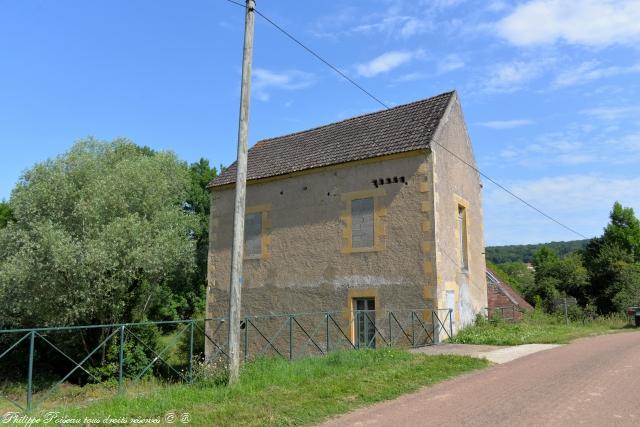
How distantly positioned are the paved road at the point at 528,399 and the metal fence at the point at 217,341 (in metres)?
3.91

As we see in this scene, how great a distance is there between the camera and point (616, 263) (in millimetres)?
31656

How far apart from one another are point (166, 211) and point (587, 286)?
2684 centimetres

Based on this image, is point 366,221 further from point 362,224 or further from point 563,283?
point 563,283

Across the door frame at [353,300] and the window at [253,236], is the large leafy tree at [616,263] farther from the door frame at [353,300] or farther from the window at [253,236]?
the window at [253,236]

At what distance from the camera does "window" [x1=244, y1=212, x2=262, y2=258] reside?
17.1 meters

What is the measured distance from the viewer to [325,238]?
51.3ft

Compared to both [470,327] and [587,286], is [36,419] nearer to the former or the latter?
[470,327]

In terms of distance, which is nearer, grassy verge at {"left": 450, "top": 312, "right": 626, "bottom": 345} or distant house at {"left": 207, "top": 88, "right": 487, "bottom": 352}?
grassy verge at {"left": 450, "top": 312, "right": 626, "bottom": 345}

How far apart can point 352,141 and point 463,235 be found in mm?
4783

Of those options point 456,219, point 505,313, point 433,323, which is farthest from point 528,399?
point 505,313

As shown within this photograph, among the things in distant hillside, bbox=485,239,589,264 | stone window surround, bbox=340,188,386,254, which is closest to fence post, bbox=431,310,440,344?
stone window surround, bbox=340,188,386,254

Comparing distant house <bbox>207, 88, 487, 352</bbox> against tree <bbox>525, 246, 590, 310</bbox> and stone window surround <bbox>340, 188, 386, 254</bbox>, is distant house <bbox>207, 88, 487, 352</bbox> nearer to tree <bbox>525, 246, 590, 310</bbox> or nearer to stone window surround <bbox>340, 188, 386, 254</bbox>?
stone window surround <bbox>340, 188, 386, 254</bbox>

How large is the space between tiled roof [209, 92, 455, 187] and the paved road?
7.34m

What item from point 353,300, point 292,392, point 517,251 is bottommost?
point 292,392
